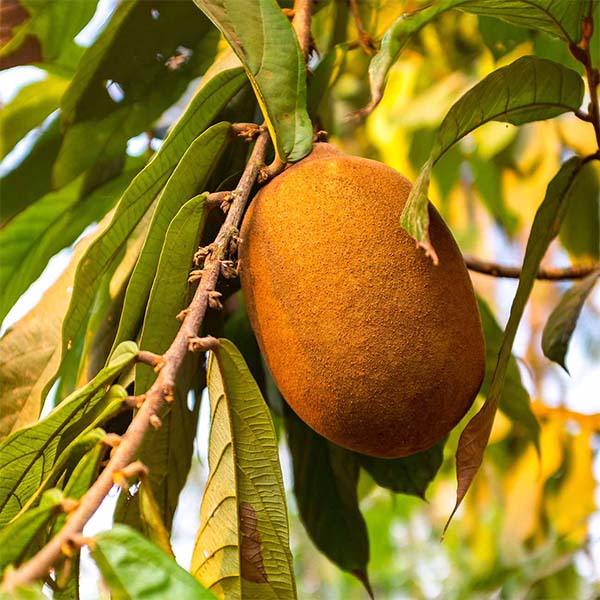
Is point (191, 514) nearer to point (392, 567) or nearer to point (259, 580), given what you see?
point (392, 567)

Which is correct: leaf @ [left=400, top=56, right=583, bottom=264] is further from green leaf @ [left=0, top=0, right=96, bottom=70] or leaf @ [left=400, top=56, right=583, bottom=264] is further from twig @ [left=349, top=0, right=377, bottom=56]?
green leaf @ [left=0, top=0, right=96, bottom=70]

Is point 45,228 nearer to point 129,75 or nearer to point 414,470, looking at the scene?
point 129,75

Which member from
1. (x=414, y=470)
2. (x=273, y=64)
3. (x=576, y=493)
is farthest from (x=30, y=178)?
(x=576, y=493)

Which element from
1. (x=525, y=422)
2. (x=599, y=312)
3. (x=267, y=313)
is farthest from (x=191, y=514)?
(x=267, y=313)

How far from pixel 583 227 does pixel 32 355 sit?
1.18 meters

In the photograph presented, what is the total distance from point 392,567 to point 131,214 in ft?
10.3

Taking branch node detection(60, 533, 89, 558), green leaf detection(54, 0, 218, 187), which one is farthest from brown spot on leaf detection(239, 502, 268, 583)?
green leaf detection(54, 0, 218, 187)

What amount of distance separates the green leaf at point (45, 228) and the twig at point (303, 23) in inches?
13.4

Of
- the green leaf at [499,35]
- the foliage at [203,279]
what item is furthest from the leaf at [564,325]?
the green leaf at [499,35]

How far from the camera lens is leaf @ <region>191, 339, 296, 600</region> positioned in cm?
75

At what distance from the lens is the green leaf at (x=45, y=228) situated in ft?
3.90

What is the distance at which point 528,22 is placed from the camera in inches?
35.7

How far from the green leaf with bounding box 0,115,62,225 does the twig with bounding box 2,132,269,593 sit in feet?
1.59

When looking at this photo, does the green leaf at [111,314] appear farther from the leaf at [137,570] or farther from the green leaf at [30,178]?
the leaf at [137,570]
